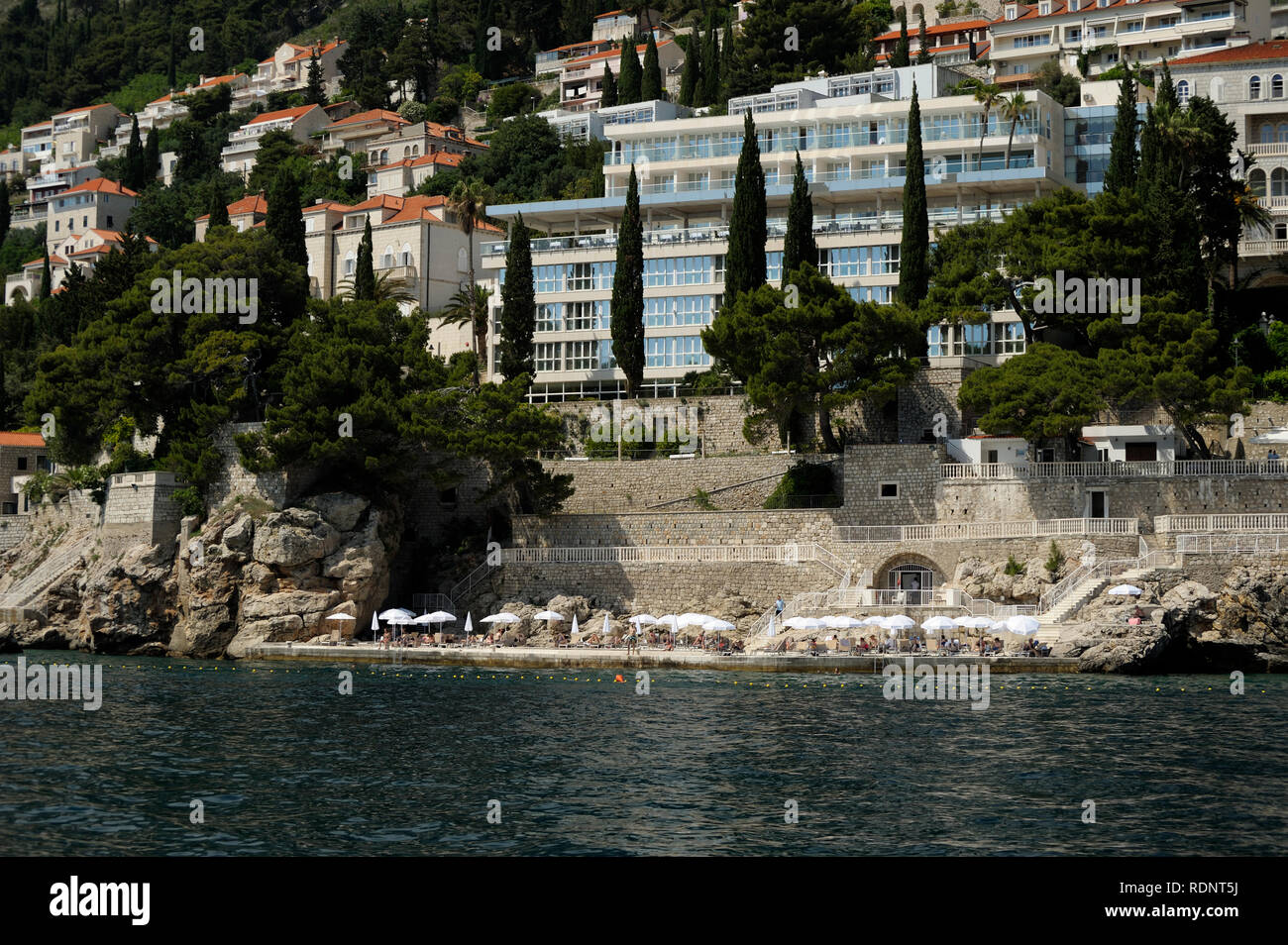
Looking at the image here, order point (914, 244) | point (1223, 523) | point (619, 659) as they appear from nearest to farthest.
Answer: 1. point (1223, 523)
2. point (619, 659)
3. point (914, 244)

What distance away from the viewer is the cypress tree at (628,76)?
102213 mm

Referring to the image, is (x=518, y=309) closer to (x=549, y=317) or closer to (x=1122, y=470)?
(x=549, y=317)

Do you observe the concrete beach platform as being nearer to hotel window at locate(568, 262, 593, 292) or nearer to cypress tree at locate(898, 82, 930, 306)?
cypress tree at locate(898, 82, 930, 306)

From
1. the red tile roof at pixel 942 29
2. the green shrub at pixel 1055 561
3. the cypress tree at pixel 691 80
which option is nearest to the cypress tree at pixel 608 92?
the cypress tree at pixel 691 80

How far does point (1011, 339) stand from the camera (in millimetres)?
60094

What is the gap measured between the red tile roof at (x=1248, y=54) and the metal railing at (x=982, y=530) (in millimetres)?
30842

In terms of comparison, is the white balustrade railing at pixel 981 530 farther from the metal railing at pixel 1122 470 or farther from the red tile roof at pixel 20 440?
the red tile roof at pixel 20 440

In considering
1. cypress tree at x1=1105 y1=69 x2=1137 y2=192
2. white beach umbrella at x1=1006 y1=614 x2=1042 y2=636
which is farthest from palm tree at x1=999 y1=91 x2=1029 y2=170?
white beach umbrella at x1=1006 y1=614 x2=1042 y2=636

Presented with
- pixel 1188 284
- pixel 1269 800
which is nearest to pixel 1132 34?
pixel 1188 284

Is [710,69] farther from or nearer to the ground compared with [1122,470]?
farther from the ground

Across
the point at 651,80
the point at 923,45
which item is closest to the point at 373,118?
the point at 651,80

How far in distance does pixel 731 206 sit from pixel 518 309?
12.5m

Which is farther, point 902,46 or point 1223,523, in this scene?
point 902,46
